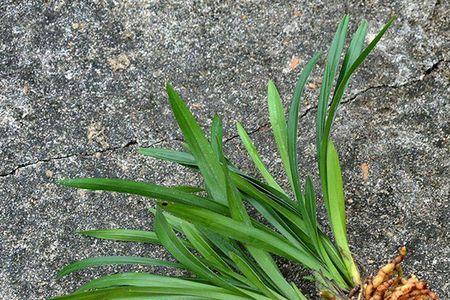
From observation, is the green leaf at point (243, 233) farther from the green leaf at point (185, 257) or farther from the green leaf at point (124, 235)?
the green leaf at point (124, 235)

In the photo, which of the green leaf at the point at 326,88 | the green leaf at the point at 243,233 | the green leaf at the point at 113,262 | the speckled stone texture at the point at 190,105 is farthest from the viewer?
the speckled stone texture at the point at 190,105

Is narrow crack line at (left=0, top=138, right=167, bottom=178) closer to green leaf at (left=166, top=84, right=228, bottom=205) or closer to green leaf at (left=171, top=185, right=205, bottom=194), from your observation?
green leaf at (left=171, top=185, right=205, bottom=194)

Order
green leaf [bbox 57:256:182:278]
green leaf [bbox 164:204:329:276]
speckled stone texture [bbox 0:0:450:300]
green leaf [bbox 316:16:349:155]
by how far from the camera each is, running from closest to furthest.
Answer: green leaf [bbox 164:204:329:276] < green leaf [bbox 316:16:349:155] < green leaf [bbox 57:256:182:278] < speckled stone texture [bbox 0:0:450:300]

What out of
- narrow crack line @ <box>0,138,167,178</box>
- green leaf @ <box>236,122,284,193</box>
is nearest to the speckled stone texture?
narrow crack line @ <box>0,138,167,178</box>

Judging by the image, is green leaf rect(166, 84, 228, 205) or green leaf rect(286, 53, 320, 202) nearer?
green leaf rect(166, 84, 228, 205)

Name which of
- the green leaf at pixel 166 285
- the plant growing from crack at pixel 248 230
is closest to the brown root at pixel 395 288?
the plant growing from crack at pixel 248 230

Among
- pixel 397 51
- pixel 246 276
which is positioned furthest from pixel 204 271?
pixel 397 51
